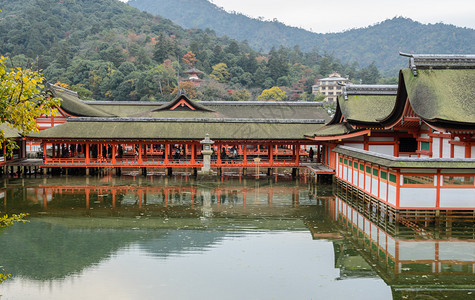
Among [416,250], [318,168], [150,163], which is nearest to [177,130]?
[150,163]

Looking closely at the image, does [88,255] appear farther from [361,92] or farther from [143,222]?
[361,92]

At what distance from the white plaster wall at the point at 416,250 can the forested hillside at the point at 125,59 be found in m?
67.5

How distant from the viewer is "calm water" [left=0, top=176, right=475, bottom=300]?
1183 centimetres

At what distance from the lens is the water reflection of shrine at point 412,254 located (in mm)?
11938

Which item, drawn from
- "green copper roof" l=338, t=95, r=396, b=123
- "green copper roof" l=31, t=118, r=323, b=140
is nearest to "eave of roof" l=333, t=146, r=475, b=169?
"green copper roof" l=338, t=95, r=396, b=123

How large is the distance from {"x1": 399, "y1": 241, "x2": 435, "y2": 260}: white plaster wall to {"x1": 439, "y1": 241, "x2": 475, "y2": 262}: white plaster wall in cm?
30

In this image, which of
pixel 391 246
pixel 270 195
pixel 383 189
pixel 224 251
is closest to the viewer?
pixel 224 251

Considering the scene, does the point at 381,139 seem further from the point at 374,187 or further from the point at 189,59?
the point at 189,59

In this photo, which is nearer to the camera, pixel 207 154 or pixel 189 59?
pixel 207 154

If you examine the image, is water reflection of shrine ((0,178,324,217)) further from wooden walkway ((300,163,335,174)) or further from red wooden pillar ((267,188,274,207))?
wooden walkway ((300,163,335,174))

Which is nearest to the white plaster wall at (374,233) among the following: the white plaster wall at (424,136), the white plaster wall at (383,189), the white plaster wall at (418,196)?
the white plaster wall at (418,196)

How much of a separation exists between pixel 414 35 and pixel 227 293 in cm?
18654

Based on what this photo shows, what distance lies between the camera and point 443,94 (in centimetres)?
2045

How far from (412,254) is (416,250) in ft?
1.63
